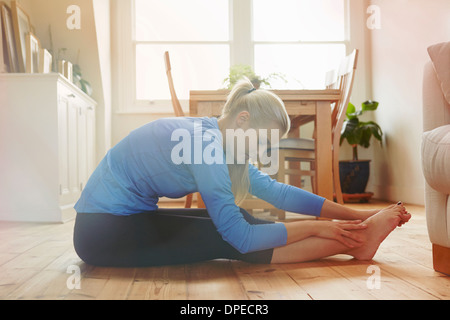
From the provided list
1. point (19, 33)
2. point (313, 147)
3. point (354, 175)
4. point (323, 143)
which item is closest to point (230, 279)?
point (323, 143)

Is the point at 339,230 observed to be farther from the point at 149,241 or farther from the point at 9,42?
the point at 9,42

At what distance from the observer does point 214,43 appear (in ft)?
15.3

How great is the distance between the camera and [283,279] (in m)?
1.28

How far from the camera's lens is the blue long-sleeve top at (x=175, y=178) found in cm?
123

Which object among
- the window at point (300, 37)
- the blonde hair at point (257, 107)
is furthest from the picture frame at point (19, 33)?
the window at point (300, 37)

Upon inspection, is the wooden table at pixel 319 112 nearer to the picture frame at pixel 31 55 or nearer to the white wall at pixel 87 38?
the picture frame at pixel 31 55

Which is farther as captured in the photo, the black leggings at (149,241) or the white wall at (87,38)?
the white wall at (87,38)

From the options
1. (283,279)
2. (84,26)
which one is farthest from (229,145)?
(84,26)

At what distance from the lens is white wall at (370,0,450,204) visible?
3.54 m

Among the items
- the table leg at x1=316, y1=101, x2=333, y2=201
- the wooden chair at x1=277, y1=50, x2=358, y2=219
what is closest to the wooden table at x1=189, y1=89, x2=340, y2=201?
the table leg at x1=316, y1=101, x2=333, y2=201

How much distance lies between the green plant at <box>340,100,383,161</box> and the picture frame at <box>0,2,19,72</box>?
296 cm

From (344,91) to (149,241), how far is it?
7.42ft

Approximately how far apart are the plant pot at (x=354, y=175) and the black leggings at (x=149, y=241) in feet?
9.93

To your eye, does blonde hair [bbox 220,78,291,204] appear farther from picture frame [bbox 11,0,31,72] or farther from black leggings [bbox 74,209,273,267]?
picture frame [bbox 11,0,31,72]
